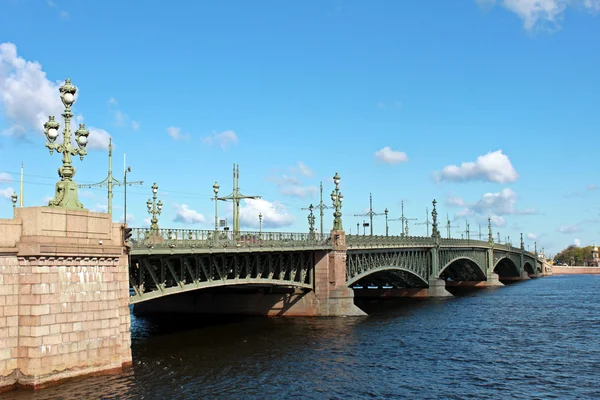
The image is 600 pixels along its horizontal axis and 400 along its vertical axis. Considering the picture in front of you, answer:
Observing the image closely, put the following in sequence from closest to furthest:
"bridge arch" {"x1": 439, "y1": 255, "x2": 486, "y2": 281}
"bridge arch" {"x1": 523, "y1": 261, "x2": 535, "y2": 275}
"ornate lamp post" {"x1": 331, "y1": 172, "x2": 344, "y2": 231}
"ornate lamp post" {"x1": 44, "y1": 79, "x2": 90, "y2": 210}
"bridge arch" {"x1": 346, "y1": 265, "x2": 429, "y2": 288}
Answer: "ornate lamp post" {"x1": 44, "y1": 79, "x2": 90, "y2": 210}
"ornate lamp post" {"x1": 331, "y1": 172, "x2": 344, "y2": 231}
"bridge arch" {"x1": 346, "y1": 265, "x2": 429, "y2": 288}
"bridge arch" {"x1": 439, "y1": 255, "x2": 486, "y2": 281}
"bridge arch" {"x1": 523, "y1": 261, "x2": 535, "y2": 275}

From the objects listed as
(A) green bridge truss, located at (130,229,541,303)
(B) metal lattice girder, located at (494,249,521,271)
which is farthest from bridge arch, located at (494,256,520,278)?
(A) green bridge truss, located at (130,229,541,303)

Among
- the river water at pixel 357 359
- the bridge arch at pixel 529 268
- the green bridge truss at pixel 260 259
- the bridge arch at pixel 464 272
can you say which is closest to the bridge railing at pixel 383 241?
the green bridge truss at pixel 260 259

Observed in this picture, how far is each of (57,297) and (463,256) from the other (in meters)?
82.6

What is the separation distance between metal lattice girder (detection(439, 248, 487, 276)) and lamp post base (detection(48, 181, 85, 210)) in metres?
66.8

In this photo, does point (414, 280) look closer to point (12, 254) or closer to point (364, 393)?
point (364, 393)

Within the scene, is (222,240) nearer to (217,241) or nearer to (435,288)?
(217,241)

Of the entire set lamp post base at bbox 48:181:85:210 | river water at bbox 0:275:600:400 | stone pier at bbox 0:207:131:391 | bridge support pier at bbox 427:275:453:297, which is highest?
lamp post base at bbox 48:181:85:210

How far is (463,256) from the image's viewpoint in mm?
99750

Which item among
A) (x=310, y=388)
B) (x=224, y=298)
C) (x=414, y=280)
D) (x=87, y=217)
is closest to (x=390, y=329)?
(x=224, y=298)

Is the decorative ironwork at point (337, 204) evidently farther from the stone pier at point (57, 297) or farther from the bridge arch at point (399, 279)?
the stone pier at point (57, 297)

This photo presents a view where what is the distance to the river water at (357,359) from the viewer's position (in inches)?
1077

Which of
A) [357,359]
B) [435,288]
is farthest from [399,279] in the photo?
[357,359]

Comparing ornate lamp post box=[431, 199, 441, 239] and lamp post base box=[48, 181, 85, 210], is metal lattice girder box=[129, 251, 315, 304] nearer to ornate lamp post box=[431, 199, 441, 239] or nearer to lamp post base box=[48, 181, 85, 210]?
lamp post base box=[48, 181, 85, 210]

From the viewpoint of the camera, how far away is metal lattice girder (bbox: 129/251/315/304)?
35219 millimetres
